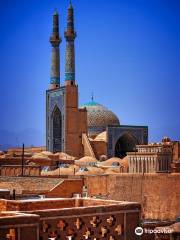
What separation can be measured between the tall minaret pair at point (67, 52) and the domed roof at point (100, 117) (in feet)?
14.8

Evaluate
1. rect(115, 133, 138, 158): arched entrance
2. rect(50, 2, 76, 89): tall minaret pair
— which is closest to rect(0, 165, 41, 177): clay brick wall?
rect(50, 2, 76, 89): tall minaret pair

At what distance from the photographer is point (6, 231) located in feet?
21.1

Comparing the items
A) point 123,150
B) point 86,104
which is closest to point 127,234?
point 123,150

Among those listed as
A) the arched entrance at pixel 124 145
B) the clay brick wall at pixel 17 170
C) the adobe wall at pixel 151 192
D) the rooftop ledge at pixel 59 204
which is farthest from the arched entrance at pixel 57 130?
the rooftop ledge at pixel 59 204

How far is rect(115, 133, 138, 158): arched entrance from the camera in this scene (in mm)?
40750

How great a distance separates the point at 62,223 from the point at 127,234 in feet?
3.32

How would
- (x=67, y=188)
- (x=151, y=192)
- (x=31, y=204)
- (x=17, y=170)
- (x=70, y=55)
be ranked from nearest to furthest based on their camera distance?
(x=31, y=204) → (x=151, y=192) → (x=67, y=188) → (x=17, y=170) → (x=70, y=55)

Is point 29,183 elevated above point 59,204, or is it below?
below

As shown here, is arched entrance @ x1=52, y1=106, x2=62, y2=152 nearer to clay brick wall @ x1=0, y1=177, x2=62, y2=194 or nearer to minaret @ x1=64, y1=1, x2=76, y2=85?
minaret @ x1=64, y1=1, x2=76, y2=85

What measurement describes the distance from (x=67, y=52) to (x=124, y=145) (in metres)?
8.23

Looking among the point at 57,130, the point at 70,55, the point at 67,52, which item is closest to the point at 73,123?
the point at 57,130

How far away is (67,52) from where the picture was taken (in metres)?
38.0

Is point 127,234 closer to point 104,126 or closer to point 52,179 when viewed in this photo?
point 52,179

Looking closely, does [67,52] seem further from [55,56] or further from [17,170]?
[17,170]
